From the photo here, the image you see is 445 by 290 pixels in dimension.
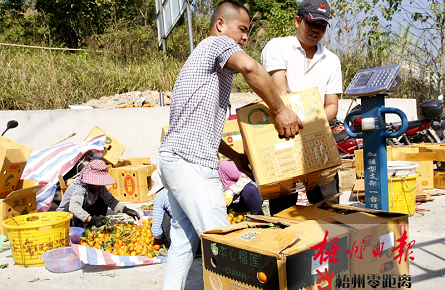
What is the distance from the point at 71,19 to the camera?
50.0 ft

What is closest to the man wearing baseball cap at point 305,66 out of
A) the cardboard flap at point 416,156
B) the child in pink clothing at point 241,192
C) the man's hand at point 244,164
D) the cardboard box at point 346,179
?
the man's hand at point 244,164

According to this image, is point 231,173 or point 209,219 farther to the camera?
point 231,173

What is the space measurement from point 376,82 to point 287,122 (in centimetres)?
76

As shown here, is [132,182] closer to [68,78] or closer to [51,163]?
[51,163]

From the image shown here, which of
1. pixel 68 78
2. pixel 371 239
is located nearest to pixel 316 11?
pixel 371 239

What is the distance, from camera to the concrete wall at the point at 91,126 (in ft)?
23.3

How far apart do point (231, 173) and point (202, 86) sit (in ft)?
8.49

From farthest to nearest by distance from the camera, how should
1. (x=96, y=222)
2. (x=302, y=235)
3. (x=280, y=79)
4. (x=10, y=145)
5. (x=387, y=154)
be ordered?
(x=387, y=154) < (x=10, y=145) < (x=96, y=222) < (x=280, y=79) < (x=302, y=235)

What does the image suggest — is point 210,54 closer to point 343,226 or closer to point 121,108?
point 343,226

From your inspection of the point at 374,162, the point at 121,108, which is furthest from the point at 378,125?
the point at 121,108

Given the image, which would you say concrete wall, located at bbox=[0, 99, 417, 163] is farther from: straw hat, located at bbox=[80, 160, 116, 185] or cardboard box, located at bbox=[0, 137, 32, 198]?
straw hat, located at bbox=[80, 160, 116, 185]

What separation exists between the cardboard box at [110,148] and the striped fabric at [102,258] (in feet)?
11.1

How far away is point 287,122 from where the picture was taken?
2.23 m

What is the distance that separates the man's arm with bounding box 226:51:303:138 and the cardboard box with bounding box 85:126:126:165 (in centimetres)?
511
